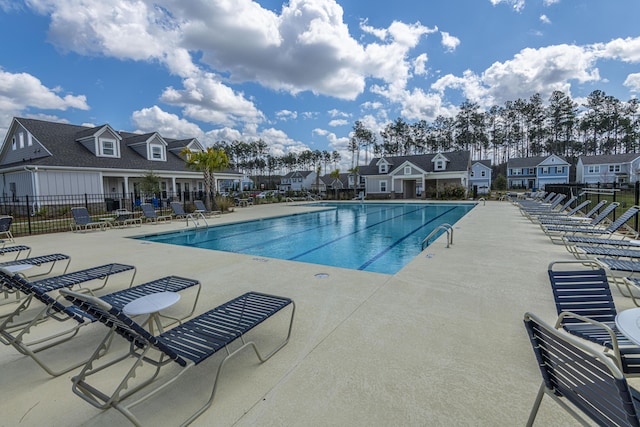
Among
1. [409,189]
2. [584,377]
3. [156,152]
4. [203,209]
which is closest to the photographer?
[584,377]

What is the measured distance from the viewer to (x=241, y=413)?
2.30 meters

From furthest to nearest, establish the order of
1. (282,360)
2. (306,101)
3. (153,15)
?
(306,101) < (153,15) < (282,360)

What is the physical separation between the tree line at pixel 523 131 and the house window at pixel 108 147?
33759 millimetres

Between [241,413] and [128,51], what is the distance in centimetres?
2151

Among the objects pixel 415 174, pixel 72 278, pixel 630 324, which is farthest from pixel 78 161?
pixel 415 174

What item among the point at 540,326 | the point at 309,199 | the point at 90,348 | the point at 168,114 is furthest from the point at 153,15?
the point at 309,199

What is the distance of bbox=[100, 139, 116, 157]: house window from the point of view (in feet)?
73.2

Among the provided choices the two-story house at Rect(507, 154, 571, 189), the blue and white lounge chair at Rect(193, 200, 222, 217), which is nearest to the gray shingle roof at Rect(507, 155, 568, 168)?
the two-story house at Rect(507, 154, 571, 189)

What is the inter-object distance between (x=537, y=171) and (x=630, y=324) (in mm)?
61804

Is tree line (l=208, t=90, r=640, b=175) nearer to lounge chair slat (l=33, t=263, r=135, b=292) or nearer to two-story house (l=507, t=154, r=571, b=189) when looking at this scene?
two-story house (l=507, t=154, r=571, b=189)

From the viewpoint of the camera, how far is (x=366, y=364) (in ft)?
9.52

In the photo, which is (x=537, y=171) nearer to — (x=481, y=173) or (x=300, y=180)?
(x=481, y=173)

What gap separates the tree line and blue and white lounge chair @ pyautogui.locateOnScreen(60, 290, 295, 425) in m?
47.0

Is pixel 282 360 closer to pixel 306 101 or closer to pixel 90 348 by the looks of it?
pixel 90 348
